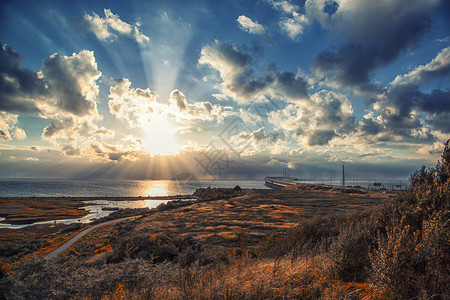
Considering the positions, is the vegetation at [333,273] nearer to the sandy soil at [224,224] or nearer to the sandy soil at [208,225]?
the sandy soil at [224,224]

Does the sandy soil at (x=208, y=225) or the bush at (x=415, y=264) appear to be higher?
the bush at (x=415, y=264)

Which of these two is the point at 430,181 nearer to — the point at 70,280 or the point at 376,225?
the point at 376,225

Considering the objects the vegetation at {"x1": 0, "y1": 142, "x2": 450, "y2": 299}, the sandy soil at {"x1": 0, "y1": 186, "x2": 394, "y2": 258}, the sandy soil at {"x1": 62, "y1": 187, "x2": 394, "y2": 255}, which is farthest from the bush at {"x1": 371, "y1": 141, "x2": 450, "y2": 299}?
the sandy soil at {"x1": 62, "y1": 187, "x2": 394, "y2": 255}

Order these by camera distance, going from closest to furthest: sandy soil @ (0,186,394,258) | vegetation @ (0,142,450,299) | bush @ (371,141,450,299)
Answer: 1. bush @ (371,141,450,299)
2. vegetation @ (0,142,450,299)
3. sandy soil @ (0,186,394,258)

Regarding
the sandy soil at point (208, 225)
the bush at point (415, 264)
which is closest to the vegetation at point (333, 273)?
the bush at point (415, 264)

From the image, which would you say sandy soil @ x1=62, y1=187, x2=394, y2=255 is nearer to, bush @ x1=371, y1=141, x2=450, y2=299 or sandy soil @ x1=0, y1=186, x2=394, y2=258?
sandy soil @ x1=0, y1=186, x2=394, y2=258

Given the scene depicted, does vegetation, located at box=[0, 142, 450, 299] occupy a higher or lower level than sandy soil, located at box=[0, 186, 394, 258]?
higher

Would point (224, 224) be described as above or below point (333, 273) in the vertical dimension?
below

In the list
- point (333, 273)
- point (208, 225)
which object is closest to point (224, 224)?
point (208, 225)

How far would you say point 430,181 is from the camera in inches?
291

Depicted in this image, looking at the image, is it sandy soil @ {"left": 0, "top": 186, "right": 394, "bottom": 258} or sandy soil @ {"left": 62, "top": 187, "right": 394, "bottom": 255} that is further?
sandy soil @ {"left": 0, "top": 186, "right": 394, "bottom": 258}

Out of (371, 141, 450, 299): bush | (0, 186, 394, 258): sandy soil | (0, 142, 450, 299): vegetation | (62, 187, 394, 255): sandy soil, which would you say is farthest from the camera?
(0, 186, 394, 258): sandy soil

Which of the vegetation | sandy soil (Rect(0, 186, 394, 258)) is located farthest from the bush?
sandy soil (Rect(0, 186, 394, 258))

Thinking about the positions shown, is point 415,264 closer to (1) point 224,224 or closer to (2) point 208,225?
(1) point 224,224
